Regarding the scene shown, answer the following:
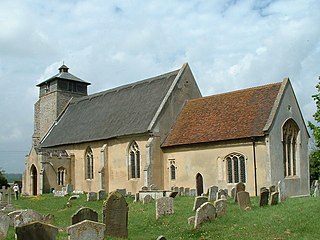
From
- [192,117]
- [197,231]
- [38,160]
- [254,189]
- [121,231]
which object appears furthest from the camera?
[38,160]

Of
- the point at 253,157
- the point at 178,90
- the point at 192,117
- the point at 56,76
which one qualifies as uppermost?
the point at 56,76

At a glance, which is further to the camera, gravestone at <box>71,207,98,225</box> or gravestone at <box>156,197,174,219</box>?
gravestone at <box>156,197,174,219</box>

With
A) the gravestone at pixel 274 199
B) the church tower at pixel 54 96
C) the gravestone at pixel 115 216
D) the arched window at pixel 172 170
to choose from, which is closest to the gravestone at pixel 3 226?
the gravestone at pixel 115 216

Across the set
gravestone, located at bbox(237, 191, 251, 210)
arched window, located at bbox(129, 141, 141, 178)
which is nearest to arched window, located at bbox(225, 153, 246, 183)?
arched window, located at bbox(129, 141, 141, 178)

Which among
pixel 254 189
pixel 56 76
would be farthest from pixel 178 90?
pixel 56 76

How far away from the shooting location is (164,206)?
61.8 feet

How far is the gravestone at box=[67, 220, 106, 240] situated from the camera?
10.9 m

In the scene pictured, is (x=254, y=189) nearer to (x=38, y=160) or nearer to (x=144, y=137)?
(x=144, y=137)

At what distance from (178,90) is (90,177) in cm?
1112

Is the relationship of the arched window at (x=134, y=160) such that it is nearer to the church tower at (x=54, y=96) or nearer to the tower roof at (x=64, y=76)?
the church tower at (x=54, y=96)

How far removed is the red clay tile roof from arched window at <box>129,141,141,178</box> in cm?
268

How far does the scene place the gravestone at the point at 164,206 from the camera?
18.6m

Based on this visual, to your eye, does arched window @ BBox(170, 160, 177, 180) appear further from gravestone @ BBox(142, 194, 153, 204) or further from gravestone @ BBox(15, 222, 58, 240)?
gravestone @ BBox(15, 222, 58, 240)

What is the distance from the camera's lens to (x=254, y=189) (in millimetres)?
28031
